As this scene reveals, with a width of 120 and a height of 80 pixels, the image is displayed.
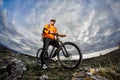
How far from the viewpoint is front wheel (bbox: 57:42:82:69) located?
8.59 meters

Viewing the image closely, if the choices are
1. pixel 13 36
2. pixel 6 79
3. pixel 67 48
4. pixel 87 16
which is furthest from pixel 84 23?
pixel 6 79

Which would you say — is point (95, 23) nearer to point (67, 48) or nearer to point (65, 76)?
point (67, 48)

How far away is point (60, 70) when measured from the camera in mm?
9070

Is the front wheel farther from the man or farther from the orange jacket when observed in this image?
the orange jacket

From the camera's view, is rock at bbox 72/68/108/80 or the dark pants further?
the dark pants

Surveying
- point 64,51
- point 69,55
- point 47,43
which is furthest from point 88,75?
point 47,43

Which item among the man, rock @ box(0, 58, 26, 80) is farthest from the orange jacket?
rock @ box(0, 58, 26, 80)

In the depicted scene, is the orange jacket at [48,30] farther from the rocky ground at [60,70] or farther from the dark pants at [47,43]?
the rocky ground at [60,70]

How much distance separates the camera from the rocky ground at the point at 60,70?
720 centimetres

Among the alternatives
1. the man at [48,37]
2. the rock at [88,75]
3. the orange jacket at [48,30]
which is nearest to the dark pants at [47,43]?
the man at [48,37]

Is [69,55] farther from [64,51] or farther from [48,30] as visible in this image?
[48,30]

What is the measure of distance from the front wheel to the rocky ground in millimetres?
224

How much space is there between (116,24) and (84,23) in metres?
1.37

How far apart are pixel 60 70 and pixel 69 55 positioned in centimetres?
66
